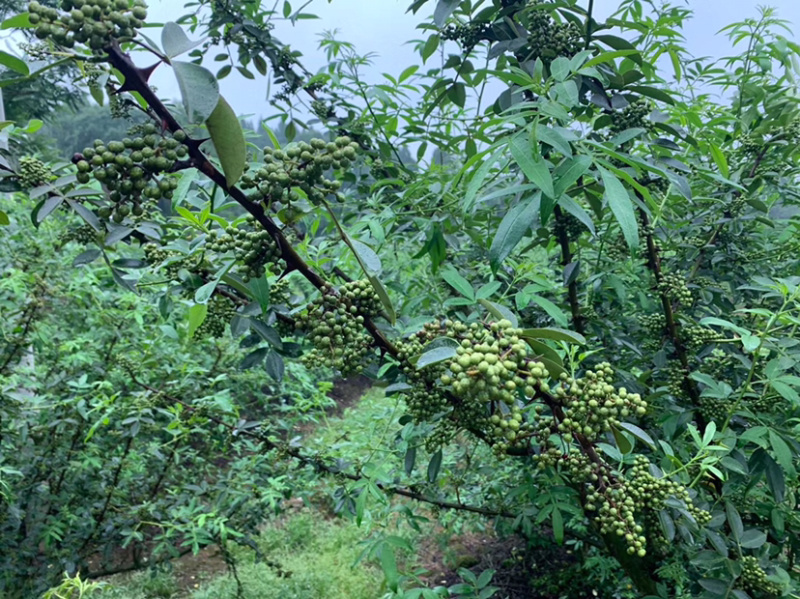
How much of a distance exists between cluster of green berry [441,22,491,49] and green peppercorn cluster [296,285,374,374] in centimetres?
108

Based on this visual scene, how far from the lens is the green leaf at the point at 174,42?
2.63 ft

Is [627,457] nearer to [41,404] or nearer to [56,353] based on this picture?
[41,404]

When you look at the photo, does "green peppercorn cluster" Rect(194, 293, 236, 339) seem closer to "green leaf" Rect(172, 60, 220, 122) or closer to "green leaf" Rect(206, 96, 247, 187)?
"green leaf" Rect(206, 96, 247, 187)

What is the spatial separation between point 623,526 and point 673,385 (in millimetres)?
737

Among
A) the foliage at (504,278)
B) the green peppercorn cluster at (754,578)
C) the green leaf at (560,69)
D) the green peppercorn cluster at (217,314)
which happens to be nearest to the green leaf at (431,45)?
the foliage at (504,278)

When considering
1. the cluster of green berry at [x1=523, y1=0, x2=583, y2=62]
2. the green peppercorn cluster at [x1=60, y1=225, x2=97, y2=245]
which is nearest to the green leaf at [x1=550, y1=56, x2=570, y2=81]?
the cluster of green berry at [x1=523, y1=0, x2=583, y2=62]

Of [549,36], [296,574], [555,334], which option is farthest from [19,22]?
[296,574]

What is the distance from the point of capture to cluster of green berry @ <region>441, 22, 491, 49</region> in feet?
5.85

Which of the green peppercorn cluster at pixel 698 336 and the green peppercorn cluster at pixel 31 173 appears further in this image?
the green peppercorn cluster at pixel 698 336

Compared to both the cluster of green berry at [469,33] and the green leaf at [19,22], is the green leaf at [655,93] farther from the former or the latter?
the green leaf at [19,22]

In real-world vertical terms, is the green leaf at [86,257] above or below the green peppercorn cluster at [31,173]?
below

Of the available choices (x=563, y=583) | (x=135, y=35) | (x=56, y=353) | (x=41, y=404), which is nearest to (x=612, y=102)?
(x=135, y=35)

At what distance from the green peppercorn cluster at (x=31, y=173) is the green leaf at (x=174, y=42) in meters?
0.66

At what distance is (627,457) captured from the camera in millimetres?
1470
